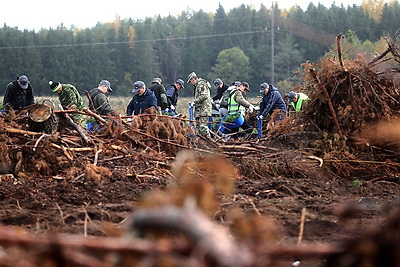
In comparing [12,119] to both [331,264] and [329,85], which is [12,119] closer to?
[329,85]

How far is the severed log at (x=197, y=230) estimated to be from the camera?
1571 millimetres

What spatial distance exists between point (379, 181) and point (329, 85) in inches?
95.5

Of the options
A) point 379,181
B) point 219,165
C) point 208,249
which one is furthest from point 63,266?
point 379,181

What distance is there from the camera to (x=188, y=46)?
9169 cm

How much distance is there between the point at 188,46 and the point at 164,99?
76.6 metres

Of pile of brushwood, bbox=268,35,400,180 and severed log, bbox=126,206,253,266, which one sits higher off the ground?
severed log, bbox=126,206,253,266

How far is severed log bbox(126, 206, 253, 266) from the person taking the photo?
1.57m

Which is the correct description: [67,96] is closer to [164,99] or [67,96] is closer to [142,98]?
[142,98]

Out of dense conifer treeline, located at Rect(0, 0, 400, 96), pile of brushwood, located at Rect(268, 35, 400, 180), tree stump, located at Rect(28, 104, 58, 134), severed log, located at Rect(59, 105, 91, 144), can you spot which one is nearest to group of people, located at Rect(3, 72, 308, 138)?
pile of brushwood, located at Rect(268, 35, 400, 180)

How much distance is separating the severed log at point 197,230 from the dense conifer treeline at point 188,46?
69576mm

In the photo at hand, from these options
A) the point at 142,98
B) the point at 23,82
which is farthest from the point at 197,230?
the point at 23,82

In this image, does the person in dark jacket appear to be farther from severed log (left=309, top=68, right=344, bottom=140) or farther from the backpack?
severed log (left=309, top=68, right=344, bottom=140)

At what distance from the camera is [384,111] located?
10.5 meters

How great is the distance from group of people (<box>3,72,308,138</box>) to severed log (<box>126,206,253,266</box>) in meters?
10.2
